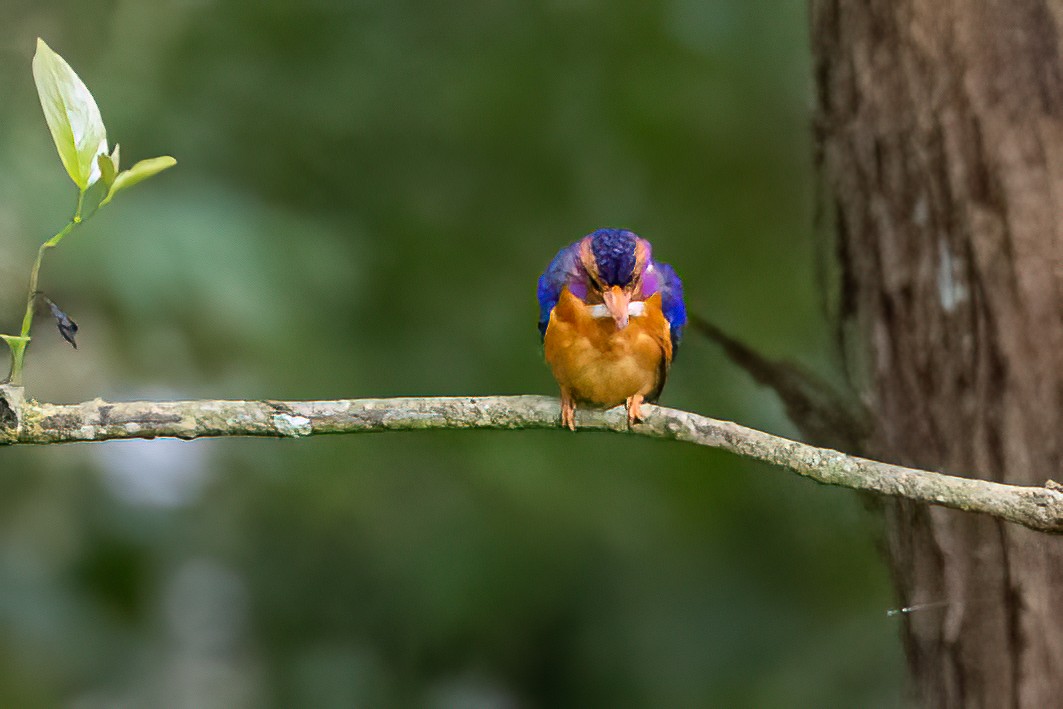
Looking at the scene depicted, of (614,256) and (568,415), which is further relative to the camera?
(614,256)

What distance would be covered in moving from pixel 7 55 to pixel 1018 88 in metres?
3.66

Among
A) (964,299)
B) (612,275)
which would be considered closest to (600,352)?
(612,275)

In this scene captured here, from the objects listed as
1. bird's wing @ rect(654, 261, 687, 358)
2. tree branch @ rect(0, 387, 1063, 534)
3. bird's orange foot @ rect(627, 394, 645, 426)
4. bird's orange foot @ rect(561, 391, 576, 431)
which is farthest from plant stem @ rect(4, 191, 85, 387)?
bird's wing @ rect(654, 261, 687, 358)

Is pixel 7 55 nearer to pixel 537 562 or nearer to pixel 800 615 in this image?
pixel 537 562

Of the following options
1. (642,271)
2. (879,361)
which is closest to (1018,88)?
(879,361)

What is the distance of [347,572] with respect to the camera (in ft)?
16.6

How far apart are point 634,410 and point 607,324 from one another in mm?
333

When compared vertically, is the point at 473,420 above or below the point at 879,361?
below

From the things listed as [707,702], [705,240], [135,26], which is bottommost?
[707,702]

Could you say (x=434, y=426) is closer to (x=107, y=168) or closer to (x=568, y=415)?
(x=568, y=415)

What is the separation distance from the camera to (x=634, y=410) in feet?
8.76

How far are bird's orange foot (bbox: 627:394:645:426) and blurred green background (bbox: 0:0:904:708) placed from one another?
148 centimetres

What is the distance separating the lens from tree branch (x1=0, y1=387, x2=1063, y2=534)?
1967mm

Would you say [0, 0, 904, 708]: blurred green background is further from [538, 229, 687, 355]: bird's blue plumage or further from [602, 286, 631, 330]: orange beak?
[602, 286, 631, 330]: orange beak
